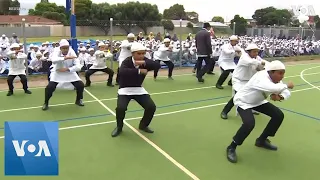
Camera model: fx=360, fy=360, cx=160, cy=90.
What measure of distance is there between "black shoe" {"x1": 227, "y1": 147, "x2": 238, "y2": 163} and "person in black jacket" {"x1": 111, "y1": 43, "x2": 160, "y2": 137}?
1485 millimetres

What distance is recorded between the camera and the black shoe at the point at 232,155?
195 inches

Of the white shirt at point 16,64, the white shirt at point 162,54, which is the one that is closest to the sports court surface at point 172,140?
the white shirt at point 16,64

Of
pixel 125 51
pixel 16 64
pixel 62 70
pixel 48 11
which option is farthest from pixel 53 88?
pixel 48 11

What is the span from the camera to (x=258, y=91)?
499 cm

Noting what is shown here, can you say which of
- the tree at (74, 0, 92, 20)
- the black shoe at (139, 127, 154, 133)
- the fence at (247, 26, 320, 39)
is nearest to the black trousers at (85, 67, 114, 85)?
the black shoe at (139, 127, 154, 133)

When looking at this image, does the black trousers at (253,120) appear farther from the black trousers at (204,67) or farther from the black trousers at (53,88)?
the black trousers at (204,67)

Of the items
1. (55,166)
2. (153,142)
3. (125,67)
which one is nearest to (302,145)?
(153,142)

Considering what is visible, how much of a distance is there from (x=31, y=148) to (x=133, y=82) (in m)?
2.35

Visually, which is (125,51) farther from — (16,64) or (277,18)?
(277,18)

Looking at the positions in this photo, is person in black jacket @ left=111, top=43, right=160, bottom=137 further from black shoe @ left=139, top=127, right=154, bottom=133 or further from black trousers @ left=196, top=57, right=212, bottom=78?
black trousers @ left=196, top=57, right=212, bottom=78

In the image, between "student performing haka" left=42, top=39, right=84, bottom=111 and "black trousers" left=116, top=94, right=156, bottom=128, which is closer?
"black trousers" left=116, top=94, right=156, bottom=128

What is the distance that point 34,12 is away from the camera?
51.6 meters

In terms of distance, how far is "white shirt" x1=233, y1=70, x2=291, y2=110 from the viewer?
15.4ft

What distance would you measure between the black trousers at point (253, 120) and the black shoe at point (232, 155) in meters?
0.14
